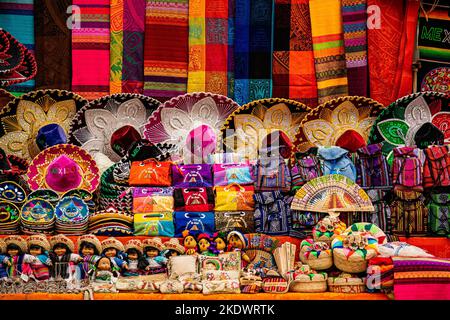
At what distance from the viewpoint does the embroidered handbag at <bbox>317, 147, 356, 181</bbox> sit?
6.91 metres

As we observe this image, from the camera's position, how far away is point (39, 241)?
21.0 ft

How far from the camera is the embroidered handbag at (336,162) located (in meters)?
A: 6.91

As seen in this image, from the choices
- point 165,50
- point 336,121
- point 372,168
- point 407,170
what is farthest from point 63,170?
point 407,170

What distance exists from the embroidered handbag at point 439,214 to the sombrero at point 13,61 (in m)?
2.96

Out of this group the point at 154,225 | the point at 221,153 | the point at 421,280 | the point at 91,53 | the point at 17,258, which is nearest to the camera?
the point at 421,280

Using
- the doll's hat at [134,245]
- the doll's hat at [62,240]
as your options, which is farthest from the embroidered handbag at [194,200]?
the doll's hat at [62,240]

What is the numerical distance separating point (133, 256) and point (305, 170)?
56.1 inches

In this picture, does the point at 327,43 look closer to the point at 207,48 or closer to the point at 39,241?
the point at 207,48

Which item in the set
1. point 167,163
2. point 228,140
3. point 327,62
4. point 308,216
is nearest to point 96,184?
point 167,163

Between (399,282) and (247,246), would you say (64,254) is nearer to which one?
(247,246)

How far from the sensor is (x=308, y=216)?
6676 millimetres

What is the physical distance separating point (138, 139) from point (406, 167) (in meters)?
2.08

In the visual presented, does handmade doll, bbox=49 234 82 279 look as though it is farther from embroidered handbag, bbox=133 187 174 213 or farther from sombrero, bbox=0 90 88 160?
sombrero, bbox=0 90 88 160

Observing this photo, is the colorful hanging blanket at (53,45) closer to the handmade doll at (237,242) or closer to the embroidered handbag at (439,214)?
the handmade doll at (237,242)
